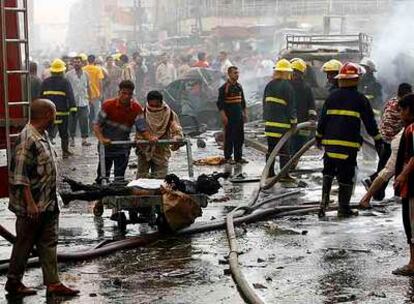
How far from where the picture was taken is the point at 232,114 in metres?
15.6

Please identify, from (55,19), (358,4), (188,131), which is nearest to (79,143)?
(188,131)

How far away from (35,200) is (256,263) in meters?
2.27

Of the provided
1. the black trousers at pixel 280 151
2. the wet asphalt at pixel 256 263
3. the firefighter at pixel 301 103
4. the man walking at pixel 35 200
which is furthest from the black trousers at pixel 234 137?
the man walking at pixel 35 200

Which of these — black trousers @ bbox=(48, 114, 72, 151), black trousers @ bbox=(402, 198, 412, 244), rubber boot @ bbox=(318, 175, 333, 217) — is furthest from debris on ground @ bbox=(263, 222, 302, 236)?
black trousers @ bbox=(48, 114, 72, 151)

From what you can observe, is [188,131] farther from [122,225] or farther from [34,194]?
[34,194]

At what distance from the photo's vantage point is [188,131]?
21516 mm

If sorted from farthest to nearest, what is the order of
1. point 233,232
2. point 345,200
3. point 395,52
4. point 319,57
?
1. point 395,52
2. point 319,57
3. point 345,200
4. point 233,232

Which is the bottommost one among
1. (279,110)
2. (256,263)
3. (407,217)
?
(256,263)

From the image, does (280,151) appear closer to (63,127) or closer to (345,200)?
(345,200)

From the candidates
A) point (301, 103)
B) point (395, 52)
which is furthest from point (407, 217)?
point (395, 52)

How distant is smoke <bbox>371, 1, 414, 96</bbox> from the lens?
76.5 ft

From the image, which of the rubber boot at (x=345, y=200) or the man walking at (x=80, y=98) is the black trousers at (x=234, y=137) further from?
the rubber boot at (x=345, y=200)

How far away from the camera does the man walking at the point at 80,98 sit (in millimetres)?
19703

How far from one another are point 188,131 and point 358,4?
2409 cm
